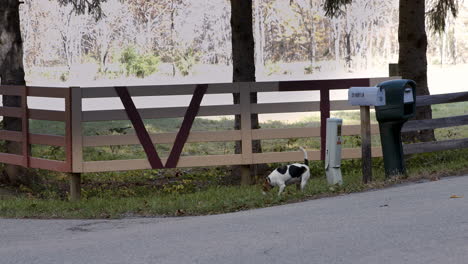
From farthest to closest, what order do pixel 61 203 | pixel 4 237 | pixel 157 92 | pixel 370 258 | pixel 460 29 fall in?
pixel 460 29 < pixel 157 92 < pixel 61 203 < pixel 4 237 < pixel 370 258

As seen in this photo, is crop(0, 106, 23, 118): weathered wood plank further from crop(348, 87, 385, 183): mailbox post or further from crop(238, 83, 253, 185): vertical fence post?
crop(348, 87, 385, 183): mailbox post

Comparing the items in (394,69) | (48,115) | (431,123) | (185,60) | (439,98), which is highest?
(185,60)

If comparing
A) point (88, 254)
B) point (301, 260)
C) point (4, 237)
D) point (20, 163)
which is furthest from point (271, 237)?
point (20, 163)

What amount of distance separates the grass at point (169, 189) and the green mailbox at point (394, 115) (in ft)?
0.84

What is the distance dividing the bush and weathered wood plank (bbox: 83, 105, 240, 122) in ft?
65.5

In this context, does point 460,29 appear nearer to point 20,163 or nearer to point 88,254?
point 20,163

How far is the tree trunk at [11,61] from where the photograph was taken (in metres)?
13.9

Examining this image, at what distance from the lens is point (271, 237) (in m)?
7.90

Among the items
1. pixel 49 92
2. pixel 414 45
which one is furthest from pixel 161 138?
pixel 414 45

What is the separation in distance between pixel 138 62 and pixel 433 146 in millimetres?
20571

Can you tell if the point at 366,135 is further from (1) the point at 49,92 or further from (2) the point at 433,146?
(1) the point at 49,92

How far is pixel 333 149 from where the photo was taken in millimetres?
11617

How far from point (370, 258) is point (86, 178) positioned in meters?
10.1

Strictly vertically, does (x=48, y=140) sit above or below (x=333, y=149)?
above
